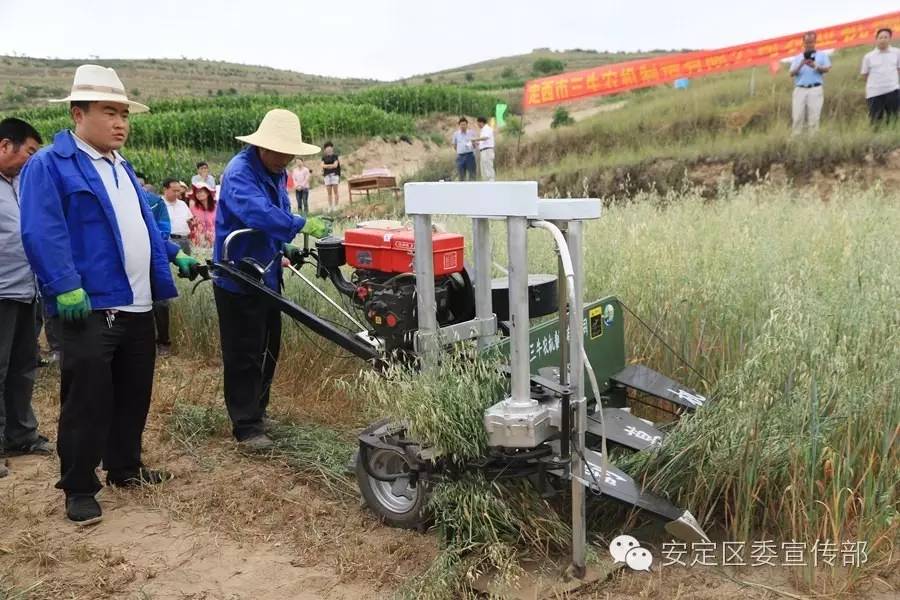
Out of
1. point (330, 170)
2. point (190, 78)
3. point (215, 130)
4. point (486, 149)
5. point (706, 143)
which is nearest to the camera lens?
point (706, 143)

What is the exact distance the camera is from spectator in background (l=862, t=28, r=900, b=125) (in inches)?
397

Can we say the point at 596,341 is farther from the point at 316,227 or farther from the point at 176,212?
the point at 176,212

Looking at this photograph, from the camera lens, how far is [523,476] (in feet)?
9.07

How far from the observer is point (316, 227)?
13.2 ft

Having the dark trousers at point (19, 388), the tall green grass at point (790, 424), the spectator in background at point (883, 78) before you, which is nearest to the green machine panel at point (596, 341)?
the tall green grass at point (790, 424)

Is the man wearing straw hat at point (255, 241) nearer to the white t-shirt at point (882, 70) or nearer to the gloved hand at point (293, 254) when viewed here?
the gloved hand at point (293, 254)

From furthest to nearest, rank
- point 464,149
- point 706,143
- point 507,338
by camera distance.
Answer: point 464,149, point 706,143, point 507,338

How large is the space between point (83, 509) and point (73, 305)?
Result: 975 millimetres

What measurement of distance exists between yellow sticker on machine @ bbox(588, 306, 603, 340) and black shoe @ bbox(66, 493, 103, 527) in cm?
241

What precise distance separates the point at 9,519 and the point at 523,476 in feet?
8.08

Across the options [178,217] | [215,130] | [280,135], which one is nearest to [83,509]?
[280,135]

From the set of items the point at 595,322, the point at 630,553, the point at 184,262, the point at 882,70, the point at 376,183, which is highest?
the point at 882,70

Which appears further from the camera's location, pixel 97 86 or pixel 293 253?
pixel 293 253

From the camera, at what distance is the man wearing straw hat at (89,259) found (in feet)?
10.5
